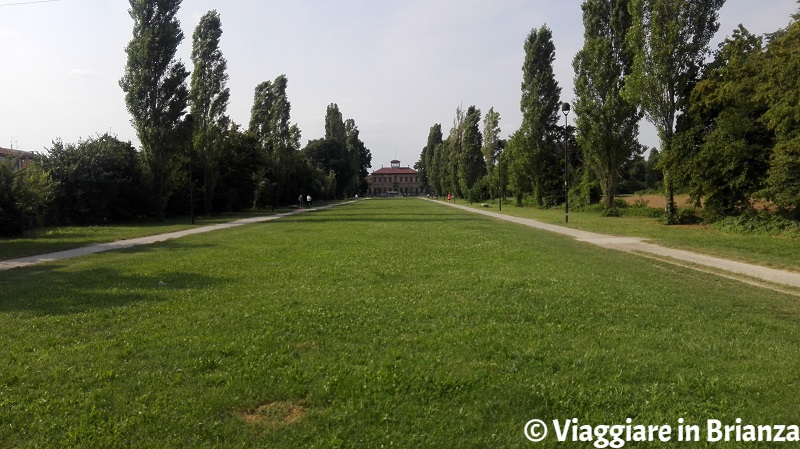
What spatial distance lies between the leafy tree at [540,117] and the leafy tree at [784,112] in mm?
31155

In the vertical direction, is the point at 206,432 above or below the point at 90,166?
below

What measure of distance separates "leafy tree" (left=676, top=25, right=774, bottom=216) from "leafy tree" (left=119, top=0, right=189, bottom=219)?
3158cm

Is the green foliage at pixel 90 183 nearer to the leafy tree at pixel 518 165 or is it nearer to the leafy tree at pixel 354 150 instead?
the leafy tree at pixel 518 165

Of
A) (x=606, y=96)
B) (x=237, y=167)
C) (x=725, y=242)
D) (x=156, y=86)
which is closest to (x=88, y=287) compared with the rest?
(x=725, y=242)

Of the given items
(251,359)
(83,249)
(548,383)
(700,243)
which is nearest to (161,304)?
(251,359)

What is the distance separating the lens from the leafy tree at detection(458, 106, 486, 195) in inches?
3179

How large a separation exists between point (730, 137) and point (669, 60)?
6633 millimetres

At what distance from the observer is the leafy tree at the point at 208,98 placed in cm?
4541

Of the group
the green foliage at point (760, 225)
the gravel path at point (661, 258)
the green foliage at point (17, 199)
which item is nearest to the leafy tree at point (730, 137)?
the green foliage at point (760, 225)

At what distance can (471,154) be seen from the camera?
81062 millimetres

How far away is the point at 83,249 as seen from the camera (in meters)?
18.5

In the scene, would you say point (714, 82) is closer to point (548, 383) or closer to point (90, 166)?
point (548, 383)

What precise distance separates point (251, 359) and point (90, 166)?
32278 millimetres

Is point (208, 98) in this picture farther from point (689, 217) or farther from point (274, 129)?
point (689, 217)
